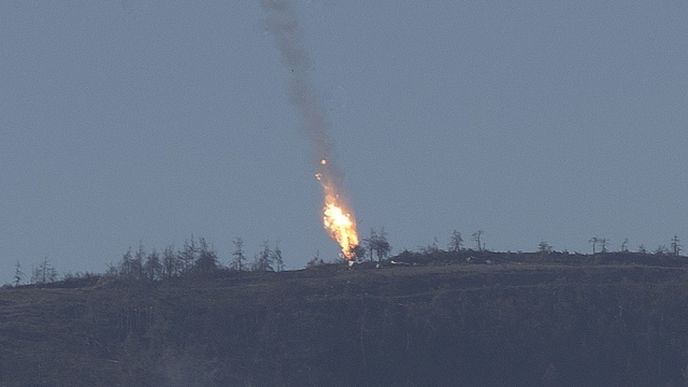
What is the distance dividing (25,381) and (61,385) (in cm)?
384

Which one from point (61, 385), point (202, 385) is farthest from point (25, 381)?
point (202, 385)

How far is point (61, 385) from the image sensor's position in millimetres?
195750

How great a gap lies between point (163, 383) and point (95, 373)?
6.54m

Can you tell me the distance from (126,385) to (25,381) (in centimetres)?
946

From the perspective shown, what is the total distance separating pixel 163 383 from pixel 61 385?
31.7ft

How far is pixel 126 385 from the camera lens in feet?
645

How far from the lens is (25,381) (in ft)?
647

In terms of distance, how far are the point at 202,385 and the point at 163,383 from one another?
146 inches

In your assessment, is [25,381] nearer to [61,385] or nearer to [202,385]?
[61,385]

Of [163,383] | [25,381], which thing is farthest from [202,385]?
[25,381]

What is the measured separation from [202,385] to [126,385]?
7.58 m

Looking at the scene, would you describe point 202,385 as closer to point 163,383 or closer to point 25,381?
point 163,383

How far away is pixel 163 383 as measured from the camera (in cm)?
19900
